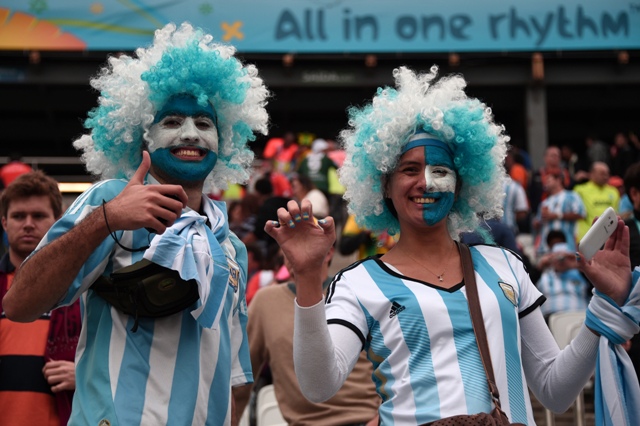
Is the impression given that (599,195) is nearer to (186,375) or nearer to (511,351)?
(511,351)

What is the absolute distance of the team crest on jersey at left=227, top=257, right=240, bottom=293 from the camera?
370cm

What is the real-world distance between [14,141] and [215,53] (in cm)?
2097

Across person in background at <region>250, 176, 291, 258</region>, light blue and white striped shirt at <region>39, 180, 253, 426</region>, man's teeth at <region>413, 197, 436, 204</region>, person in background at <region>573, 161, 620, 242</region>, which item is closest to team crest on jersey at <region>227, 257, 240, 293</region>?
light blue and white striped shirt at <region>39, 180, 253, 426</region>

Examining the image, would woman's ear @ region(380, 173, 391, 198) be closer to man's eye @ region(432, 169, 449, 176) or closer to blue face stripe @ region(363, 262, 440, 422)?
man's eye @ region(432, 169, 449, 176)

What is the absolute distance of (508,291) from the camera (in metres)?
3.44

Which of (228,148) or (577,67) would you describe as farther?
(577,67)

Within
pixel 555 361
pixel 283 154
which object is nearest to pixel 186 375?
pixel 555 361

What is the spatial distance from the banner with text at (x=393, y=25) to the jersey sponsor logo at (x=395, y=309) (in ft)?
52.5

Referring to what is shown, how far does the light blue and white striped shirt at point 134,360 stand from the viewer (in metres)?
3.25

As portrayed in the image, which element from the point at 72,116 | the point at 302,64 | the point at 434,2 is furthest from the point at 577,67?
the point at 72,116

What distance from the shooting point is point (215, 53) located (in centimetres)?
400

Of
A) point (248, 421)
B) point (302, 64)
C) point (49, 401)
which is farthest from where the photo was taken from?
point (302, 64)

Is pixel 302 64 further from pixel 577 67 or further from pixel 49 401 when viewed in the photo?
pixel 49 401

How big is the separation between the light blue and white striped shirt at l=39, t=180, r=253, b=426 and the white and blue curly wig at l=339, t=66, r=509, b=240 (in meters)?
0.83
